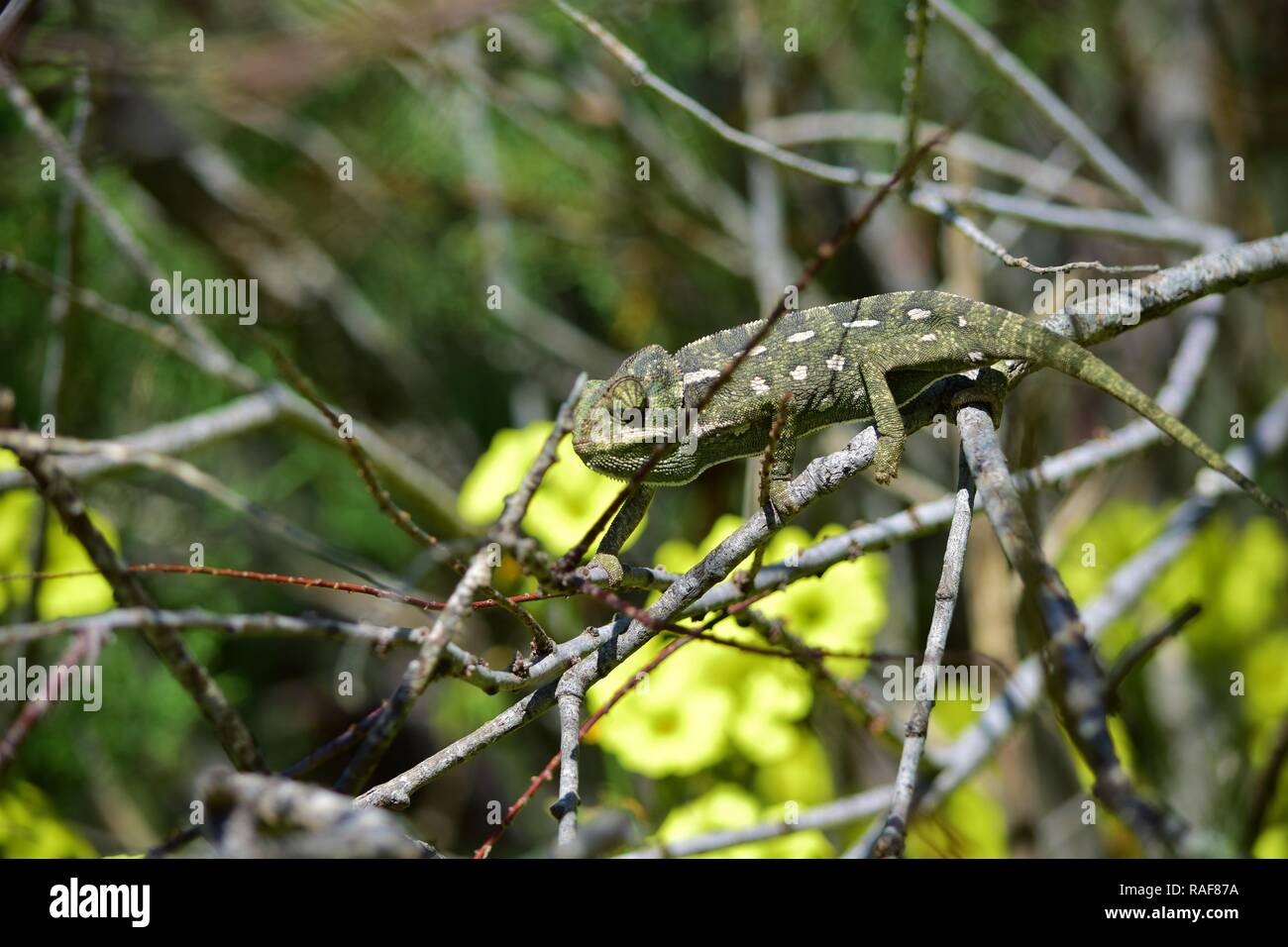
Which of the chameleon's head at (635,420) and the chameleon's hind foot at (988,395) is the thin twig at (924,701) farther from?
the chameleon's head at (635,420)

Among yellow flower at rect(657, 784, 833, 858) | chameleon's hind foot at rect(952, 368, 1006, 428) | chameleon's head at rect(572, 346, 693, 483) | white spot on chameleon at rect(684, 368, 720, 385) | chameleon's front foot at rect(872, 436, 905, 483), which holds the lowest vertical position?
yellow flower at rect(657, 784, 833, 858)

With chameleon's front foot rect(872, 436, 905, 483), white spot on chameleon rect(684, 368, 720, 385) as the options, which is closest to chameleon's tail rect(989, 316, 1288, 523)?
chameleon's front foot rect(872, 436, 905, 483)

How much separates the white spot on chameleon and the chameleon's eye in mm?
102

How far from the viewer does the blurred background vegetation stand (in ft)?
12.0

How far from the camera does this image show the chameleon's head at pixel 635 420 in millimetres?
2375

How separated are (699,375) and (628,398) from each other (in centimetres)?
17

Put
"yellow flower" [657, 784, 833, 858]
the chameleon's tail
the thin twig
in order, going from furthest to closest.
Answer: "yellow flower" [657, 784, 833, 858]
the chameleon's tail
the thin twig

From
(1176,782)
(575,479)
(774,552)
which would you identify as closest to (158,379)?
(575,479)

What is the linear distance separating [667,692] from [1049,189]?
6.86 feet

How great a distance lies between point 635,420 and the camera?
2395 mm

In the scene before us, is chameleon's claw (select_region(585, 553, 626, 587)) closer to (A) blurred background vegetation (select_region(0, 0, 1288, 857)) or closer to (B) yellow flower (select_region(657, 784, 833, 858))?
(B) yellow flower (select_region(657, 784, 833, 858))

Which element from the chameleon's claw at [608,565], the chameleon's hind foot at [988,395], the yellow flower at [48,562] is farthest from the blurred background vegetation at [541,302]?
the chameleon's hind foot at [988,395]

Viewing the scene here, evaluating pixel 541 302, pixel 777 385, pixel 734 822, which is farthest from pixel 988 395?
pixel 541 302
